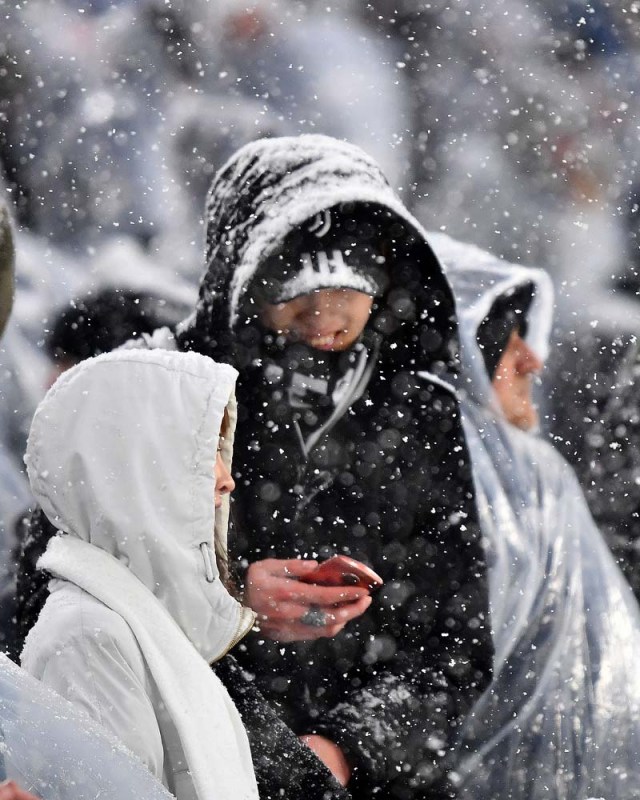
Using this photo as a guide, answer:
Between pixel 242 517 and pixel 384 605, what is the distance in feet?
0.97

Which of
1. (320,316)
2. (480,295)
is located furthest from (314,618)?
(480,295)

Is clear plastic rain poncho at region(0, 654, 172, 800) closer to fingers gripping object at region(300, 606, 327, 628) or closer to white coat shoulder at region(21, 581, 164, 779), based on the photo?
white coat shoulder at region(21, 581, 164, 779)

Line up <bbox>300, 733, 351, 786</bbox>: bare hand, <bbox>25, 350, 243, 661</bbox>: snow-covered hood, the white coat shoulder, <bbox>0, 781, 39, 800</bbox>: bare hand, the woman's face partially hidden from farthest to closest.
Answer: <bbox>300, 733, 351, 786</bbox>: bare hand
the woman's face partially hidden
<bbox>25, 350, 243, 661</bbox>: snow-covered hood
the white coat shoulder
<bbox>0, 781, 39, 800</bbox>: bare hand

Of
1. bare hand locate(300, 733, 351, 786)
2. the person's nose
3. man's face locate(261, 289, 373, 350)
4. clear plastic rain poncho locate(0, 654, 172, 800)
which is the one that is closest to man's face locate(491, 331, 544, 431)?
the person's nose

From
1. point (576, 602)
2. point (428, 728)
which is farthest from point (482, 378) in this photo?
point (428, 728)

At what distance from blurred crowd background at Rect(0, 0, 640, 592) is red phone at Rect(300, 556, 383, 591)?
1.66ft

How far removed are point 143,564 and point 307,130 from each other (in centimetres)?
95

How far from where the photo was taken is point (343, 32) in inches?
63.2

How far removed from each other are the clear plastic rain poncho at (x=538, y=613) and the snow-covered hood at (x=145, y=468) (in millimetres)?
723

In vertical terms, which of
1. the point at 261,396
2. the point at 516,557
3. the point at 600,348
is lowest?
the point at 516,557

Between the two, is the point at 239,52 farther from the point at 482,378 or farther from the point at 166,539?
the point at 166,539

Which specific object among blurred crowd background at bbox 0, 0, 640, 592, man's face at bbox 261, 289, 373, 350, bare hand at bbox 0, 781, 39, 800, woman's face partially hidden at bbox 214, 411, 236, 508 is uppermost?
blurred crowd background at bbox 0, 0, 640, 592

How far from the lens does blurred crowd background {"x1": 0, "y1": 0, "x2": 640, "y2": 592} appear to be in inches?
62.9

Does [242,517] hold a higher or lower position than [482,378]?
lower
